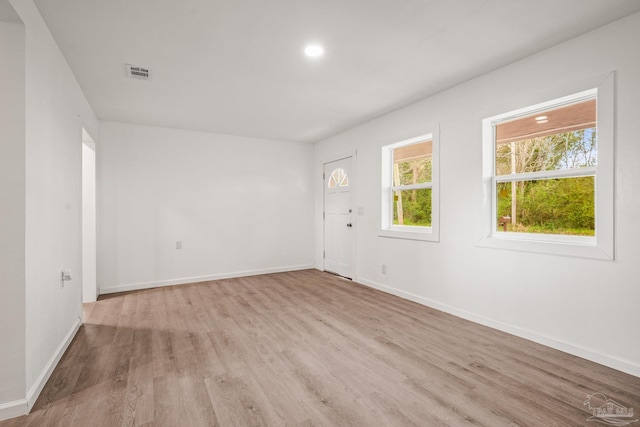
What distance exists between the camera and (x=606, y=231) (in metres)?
2.35

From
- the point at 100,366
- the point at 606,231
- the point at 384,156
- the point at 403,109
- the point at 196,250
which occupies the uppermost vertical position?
the point at 403,109

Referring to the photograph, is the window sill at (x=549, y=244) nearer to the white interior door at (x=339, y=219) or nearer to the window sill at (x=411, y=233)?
the window sill at (x=411, y=233)

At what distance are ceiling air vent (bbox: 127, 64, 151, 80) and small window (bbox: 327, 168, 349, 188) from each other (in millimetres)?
3259

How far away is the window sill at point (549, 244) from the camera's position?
2.44m

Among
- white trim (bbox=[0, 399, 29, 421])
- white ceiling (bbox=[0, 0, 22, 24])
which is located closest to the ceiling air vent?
white ceiling (bbox=[0, 0, 22, 24])

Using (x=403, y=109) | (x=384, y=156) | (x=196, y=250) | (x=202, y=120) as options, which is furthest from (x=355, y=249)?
(x=202, y=120)

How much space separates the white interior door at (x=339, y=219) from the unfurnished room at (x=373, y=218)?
0.70 metres

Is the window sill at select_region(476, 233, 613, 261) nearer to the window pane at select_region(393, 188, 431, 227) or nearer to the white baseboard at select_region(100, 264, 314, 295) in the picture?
the window pane at select_region(393, 188, 431, 227)

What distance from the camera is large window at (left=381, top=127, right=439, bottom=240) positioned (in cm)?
379

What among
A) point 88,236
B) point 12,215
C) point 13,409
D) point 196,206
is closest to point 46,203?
point 12,215

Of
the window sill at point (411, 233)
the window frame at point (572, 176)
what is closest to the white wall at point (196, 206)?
the window sill at point (411, 233)

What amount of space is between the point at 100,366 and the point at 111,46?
103 inches

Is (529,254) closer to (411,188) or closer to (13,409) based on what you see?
(411,188)

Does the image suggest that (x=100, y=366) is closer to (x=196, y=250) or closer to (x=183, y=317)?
(x=183, y=317)
